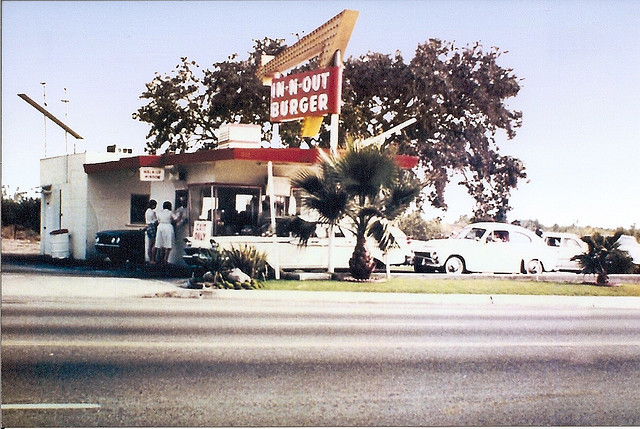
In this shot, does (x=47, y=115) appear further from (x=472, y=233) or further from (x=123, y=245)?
(x=472, y=233)

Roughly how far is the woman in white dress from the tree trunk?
3124 millimetres

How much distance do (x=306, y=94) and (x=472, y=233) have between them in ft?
12.9

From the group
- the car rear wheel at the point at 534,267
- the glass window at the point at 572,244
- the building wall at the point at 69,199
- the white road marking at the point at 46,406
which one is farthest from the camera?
the building wall at the point at 69,199

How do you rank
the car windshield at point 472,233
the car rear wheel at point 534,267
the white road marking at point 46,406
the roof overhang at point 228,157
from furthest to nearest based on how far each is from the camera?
1. the roof overhang at point 228,157
2. the car rear wheel at point 534,267
3. the car windshield at point 472,233
4. the white road marking at point 46,406

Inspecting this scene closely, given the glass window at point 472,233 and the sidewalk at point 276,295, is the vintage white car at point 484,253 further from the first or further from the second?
the sidewalk at point 276,295

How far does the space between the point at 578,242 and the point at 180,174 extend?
742cm

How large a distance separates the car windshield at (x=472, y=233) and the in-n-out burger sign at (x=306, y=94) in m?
3.01

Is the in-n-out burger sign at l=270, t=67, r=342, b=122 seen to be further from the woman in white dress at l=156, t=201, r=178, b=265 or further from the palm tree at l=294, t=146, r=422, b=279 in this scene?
the woman in white dress at l=156, t=201, r=178, b=265

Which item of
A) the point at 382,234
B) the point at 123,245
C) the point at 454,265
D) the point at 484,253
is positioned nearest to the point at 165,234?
the point at 123,245

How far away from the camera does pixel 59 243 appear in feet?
43.9

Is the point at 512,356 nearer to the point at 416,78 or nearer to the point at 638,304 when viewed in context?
the point at 638,304

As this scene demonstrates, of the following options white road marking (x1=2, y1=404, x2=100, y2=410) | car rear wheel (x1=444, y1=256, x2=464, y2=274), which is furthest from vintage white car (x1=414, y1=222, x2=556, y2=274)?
white road marking (x1=2, y1=404, x2=100, y2=410)

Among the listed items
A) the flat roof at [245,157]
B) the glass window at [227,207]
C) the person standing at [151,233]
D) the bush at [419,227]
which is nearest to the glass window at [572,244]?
the bush at [419,227]

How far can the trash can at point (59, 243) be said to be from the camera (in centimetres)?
1284
